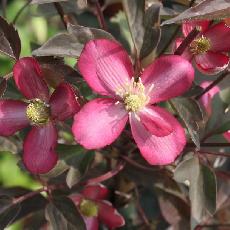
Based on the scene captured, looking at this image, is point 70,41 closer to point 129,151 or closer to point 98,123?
point 98,123

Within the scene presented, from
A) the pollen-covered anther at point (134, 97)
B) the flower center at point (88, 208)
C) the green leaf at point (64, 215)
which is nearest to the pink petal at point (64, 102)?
the pollen-covered anther at point (134, 97)

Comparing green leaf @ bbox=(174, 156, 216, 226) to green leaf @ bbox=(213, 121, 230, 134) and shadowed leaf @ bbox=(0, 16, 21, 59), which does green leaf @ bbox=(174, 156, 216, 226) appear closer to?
green leaf @ bbox=(213, 121, 230, 134)

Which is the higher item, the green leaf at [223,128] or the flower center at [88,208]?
the green leaf at [223,128]

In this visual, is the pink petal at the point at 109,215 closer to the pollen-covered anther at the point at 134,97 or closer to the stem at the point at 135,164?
the stem at the point at 135,164

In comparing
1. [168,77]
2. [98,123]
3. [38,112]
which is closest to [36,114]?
[38,112]

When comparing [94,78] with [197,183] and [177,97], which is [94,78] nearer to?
[177,97]

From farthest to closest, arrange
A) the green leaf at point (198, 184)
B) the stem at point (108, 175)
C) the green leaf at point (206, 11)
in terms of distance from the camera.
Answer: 1. the stem at point (108, 175)
2. the green leaf at point (198, 184)
3. the green leaf at point (206, 11)

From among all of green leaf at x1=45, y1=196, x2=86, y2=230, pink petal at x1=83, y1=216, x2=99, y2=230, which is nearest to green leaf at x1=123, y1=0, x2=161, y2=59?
green leaf at x1=45, y1=196, x2=86, y2=230
